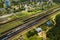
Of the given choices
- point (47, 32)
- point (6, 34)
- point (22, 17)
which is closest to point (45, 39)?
point (47, 32)

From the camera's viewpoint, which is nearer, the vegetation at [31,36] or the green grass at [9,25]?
the vegetation at [31,36]

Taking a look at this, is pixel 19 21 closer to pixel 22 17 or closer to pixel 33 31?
pixel 22 17

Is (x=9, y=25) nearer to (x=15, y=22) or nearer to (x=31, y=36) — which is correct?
(x=15, y=22)

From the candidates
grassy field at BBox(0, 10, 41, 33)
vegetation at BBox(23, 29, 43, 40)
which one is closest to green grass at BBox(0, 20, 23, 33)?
grassy field at BBox(0, 10, 41, 33)

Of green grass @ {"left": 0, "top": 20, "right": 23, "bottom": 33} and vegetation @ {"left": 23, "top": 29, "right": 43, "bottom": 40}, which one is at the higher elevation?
vegetation @ {"left": 23, "top": 29, "right": 43, "bottom": 40}

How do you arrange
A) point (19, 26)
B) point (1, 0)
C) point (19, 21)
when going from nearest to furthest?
point (19, 26), point (19, 21), point (1, 0)

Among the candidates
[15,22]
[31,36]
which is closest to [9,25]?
[15,22]

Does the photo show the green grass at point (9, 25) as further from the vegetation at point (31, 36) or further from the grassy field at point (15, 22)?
the vegetation at point (31, 36)

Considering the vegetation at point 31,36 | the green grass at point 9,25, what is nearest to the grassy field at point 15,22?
the green grass at point 9,25

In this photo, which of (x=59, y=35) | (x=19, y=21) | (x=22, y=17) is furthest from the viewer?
(x=22, y=17)

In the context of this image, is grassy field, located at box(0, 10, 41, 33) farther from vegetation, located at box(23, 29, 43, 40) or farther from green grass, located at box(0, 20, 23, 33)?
vegetation, located at box(23, 29, 43, 40)

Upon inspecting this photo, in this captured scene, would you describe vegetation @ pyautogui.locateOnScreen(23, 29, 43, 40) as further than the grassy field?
No
